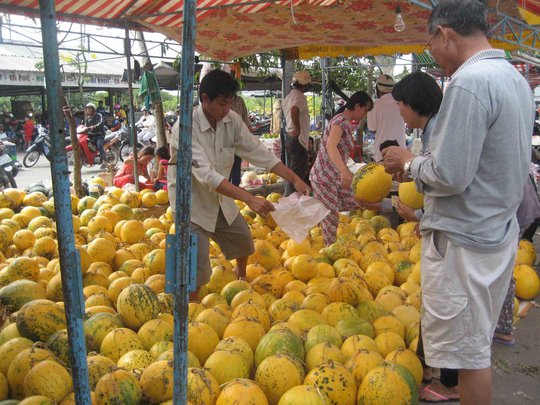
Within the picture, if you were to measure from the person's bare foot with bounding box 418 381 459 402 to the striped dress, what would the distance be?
2.26 metres

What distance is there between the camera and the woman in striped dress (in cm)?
479

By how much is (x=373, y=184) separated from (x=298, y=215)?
61 centimetres

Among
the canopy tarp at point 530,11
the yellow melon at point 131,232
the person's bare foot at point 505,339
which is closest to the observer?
the person's bare foot at point 505,339

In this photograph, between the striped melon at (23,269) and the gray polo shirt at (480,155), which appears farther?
the striped melon at (23,269)

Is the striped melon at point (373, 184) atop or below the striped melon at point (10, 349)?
atop

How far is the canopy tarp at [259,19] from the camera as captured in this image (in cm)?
515

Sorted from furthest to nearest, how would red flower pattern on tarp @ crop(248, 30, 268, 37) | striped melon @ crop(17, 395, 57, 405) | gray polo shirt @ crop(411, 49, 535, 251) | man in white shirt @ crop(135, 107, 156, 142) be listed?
man in white shirt @ crop(135, 107, 156, 142), red flower pattern on tarp @ crop(248, 30, 268, 37), striped melon @ crop(17, 395, 57, 405), gray polo shirt @ crop(411, 49, 535, 251)

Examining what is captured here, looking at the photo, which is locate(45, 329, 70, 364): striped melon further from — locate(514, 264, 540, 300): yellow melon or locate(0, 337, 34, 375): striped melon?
locate(514, 264, 540, 300): yellow melon

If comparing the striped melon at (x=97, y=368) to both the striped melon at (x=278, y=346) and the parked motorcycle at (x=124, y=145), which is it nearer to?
the striped melon at (x=278, y=346)

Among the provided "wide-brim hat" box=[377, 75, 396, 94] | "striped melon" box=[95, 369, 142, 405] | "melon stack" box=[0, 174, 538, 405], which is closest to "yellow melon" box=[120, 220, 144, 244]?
"melon stack" box=[0, 174, 538, 405]

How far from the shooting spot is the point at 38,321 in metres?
2.82

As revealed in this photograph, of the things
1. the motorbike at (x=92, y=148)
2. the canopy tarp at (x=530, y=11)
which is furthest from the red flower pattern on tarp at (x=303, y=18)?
the motorbike at (x=92, y=148)

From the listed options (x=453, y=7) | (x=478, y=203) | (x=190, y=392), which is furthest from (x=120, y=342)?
(x=453, y=7)

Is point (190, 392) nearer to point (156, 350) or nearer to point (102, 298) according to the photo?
point (156, 350)
